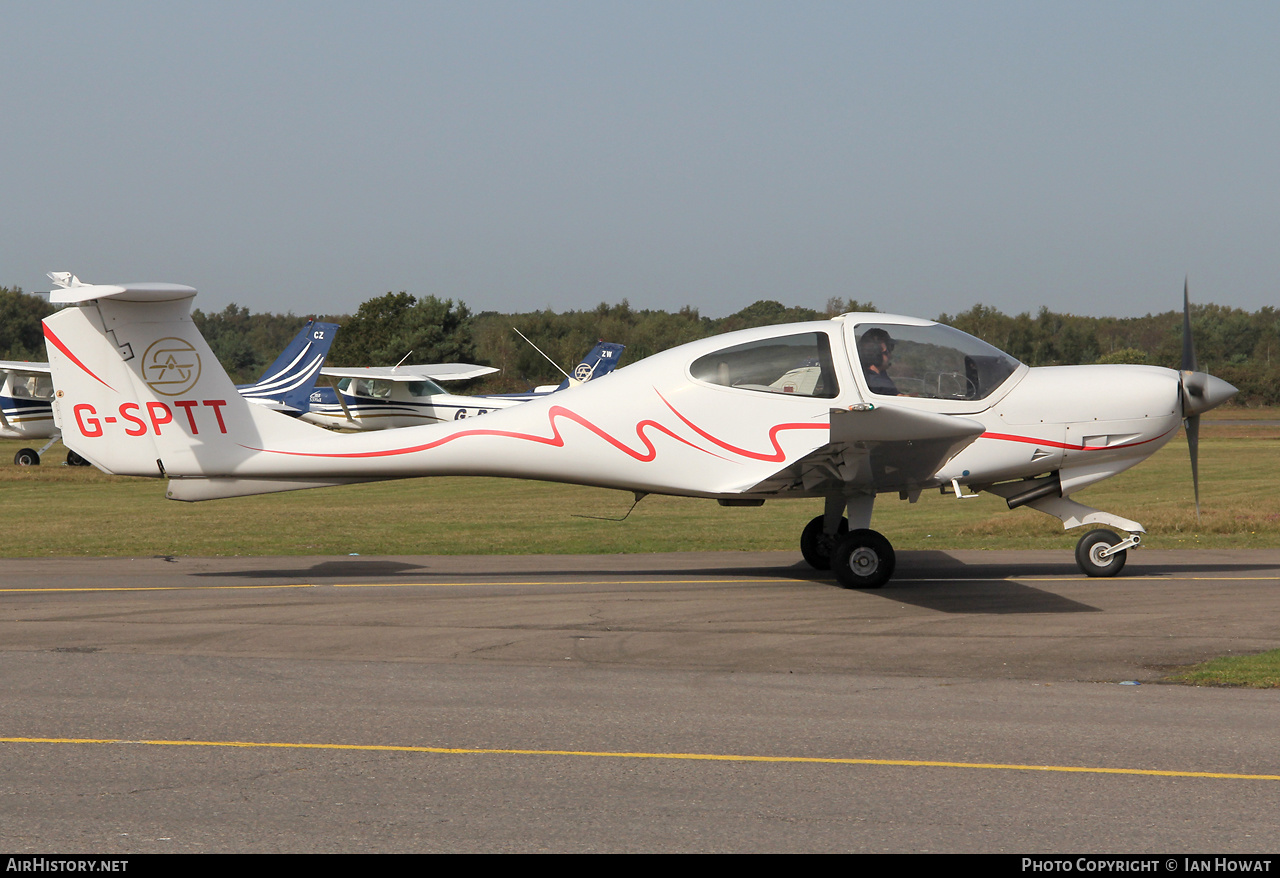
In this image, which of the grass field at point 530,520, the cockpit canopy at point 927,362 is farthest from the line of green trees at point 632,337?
the cockpit canopy at point 927,362

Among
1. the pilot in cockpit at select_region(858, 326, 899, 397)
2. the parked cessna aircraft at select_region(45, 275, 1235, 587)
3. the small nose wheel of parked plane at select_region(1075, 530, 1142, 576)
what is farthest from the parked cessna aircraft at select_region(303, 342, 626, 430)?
the pilot in cockpit at select_region(858, 326, 899, 397)

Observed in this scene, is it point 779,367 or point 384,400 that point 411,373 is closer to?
point 384,400

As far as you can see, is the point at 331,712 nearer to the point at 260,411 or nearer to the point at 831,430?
the point at 831,430

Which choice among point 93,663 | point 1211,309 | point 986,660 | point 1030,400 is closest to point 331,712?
point 93,663

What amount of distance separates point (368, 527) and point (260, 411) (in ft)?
22.5

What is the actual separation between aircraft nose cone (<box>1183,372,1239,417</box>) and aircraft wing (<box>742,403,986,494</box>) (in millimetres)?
2996

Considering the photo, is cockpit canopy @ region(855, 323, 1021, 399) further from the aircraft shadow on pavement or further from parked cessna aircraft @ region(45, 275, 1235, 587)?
the aircraft shadow on pavement

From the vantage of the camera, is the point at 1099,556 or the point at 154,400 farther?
the point at 1099,556

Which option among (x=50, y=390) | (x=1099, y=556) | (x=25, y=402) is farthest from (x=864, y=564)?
(x=25, y=402)

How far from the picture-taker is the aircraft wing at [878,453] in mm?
9586

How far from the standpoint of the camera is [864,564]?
36.7ft

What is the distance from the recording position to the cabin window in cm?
1116

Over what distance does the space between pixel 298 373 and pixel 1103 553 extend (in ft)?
109

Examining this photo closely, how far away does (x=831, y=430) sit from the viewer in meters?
9.64
